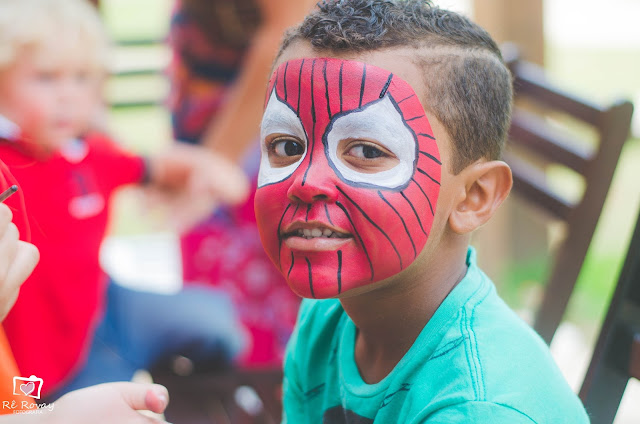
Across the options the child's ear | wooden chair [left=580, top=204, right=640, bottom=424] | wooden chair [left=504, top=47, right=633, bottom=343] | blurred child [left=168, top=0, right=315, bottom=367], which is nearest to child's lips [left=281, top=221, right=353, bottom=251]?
the child's ear

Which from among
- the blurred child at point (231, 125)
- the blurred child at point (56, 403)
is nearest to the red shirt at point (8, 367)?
the blurred child at point (56, 403)

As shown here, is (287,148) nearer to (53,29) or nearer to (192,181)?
(53,29)

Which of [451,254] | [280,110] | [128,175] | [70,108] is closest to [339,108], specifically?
[280,110]

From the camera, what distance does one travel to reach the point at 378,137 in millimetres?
Result: 587

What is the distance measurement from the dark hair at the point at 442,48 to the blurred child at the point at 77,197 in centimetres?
31

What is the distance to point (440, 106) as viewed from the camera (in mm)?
612

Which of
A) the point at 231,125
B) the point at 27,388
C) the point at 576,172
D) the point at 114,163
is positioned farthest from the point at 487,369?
the point at 231,125

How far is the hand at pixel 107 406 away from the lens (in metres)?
0.51

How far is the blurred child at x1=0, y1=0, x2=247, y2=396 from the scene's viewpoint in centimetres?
73

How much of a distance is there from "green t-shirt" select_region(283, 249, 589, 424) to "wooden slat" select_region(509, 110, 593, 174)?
1.22 feet

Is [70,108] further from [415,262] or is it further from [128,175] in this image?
[415,262]

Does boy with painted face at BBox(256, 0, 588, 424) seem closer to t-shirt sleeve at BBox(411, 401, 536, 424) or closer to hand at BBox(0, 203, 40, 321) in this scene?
t-shirt sleeve at BBox(411, 401, 536, 424)

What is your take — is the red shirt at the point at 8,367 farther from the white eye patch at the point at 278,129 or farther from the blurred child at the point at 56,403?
the white eye patch at the point at 278,129

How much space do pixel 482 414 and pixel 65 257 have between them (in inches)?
24.7
